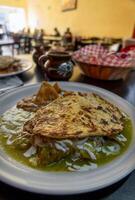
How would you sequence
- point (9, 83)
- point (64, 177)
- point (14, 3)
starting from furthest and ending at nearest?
1. point (14, 3)
2. point (9, 83)
3. point (64, 177)

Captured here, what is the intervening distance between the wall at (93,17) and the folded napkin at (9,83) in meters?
3.64

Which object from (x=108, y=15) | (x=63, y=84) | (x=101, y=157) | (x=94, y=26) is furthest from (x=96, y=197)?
(x=94, y=26)

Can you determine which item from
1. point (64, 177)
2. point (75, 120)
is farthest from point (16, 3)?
point (64, 177)

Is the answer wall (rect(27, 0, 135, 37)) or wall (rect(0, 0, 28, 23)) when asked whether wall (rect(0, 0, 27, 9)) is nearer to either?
wall (rect(0, 0, 28, 23))

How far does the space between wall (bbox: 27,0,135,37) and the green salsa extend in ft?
13.1

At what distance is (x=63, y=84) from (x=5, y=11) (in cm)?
1043

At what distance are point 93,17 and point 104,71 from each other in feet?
14.6

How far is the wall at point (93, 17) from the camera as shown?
3957 millimetres

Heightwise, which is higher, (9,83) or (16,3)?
(16,3)

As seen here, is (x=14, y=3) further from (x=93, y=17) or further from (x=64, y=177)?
(x=64, y=177)

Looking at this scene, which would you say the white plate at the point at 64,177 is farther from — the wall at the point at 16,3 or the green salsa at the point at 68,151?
the wall at the point at 16,3

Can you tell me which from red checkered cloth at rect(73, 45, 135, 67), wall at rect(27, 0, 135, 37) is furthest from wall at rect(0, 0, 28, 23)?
red checkered cloth at rect(73, 45, 135, 67)

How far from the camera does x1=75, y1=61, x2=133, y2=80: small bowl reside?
85cm

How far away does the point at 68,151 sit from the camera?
1.15 feet
